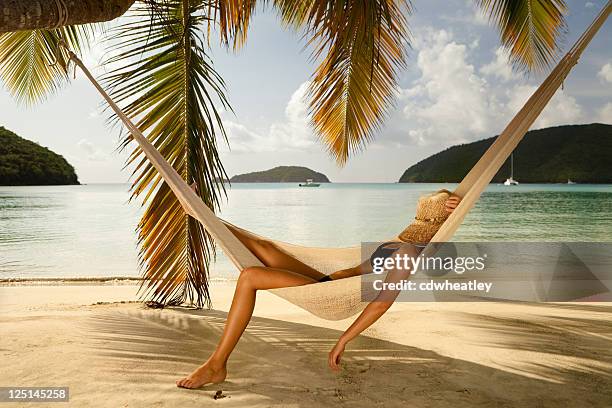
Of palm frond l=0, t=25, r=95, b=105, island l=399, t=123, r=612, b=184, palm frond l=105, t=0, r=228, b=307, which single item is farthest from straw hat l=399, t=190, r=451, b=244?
island l=399, t=123, r=612, b=184

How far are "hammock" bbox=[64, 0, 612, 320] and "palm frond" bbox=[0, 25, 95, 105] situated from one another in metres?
1.49

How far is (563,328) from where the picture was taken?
7.49ft

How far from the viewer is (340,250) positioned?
1846mm

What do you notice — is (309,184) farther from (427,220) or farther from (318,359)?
(427,220)

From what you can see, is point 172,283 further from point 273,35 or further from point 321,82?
point 273,35

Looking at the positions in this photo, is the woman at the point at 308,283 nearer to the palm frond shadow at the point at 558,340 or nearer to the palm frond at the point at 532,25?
the palm frond shadow at the point at 558,340

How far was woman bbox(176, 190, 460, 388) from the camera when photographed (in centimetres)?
148

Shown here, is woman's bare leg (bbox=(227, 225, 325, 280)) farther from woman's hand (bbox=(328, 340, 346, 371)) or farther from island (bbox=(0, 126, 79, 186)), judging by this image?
island (bbox=(0, 126, 79, 186))

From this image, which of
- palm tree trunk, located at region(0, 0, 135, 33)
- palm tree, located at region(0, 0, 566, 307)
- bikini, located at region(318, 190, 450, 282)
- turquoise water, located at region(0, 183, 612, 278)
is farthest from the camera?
turquoise water, located at region(0, 183, 612, 278)

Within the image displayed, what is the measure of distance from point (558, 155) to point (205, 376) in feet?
75.8

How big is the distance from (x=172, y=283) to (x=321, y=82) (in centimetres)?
160

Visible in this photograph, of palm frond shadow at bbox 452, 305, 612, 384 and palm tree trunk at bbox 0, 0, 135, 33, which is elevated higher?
palm tree trunk at bbox 0, 0, 135, 33

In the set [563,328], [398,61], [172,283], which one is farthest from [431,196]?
[398,61]

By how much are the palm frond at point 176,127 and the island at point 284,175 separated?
34.0m
